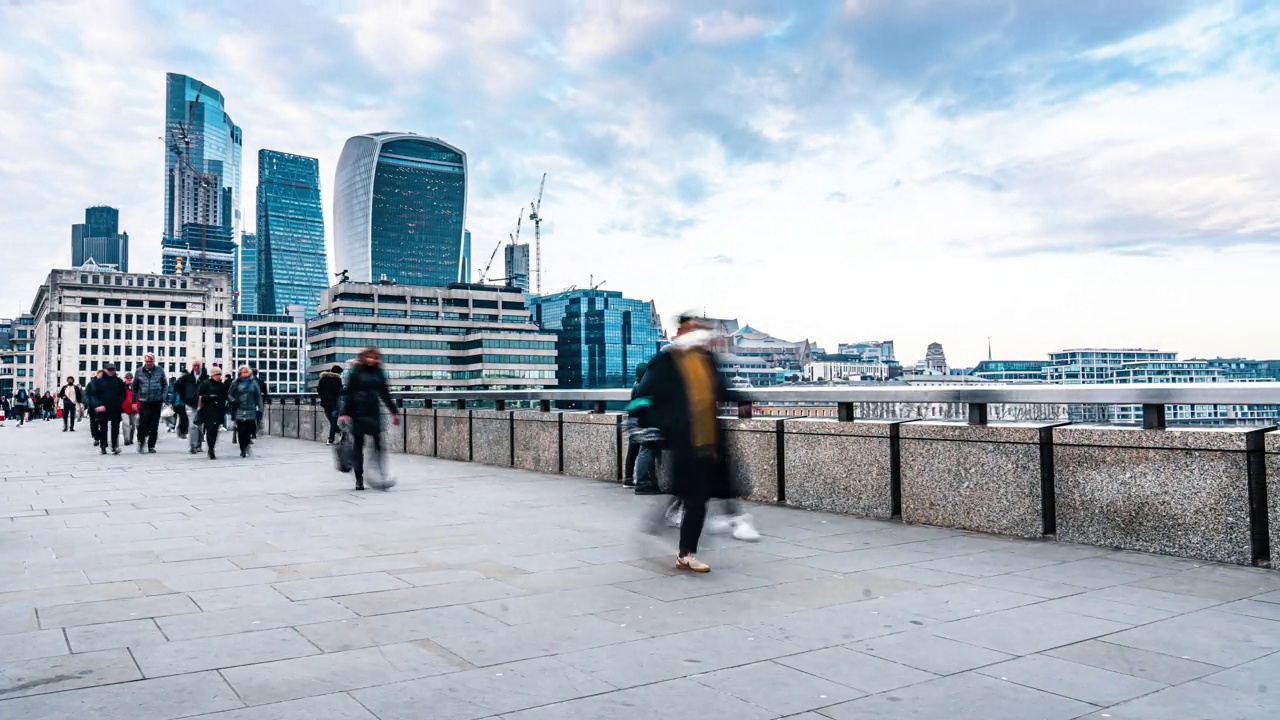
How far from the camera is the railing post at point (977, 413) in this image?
776 cm

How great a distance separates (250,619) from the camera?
5.05 metres

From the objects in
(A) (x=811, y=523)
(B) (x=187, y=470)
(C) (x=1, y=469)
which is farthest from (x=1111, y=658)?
(C) (x=1, y=469)

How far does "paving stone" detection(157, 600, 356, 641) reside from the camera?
480cm

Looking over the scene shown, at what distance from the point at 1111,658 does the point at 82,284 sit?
181 metres

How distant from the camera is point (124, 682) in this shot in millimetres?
3945

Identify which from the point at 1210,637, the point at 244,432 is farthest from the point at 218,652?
the point at 244,432

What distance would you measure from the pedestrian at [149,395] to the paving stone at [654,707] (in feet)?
53.2

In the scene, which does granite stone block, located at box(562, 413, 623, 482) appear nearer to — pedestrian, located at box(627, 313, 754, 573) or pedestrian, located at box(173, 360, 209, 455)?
pedestrian, located at box(627, 313, 754, 573)

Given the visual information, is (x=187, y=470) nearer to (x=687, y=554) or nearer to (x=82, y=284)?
(x=687, y=554)

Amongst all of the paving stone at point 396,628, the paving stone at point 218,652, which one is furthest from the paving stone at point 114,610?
the paving stone at point 396,628

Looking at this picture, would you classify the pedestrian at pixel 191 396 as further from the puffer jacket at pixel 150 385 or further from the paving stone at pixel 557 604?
the paving stone at pixel 557 604

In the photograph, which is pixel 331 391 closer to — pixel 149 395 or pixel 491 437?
pixel 149 395

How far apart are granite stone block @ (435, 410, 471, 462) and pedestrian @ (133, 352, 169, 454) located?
5.16 meters

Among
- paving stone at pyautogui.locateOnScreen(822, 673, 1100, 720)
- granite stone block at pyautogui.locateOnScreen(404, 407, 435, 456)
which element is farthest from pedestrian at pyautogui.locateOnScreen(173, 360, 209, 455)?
paving stone at pyautogui.locateOnScreen(822, 673, 1100, 720)
